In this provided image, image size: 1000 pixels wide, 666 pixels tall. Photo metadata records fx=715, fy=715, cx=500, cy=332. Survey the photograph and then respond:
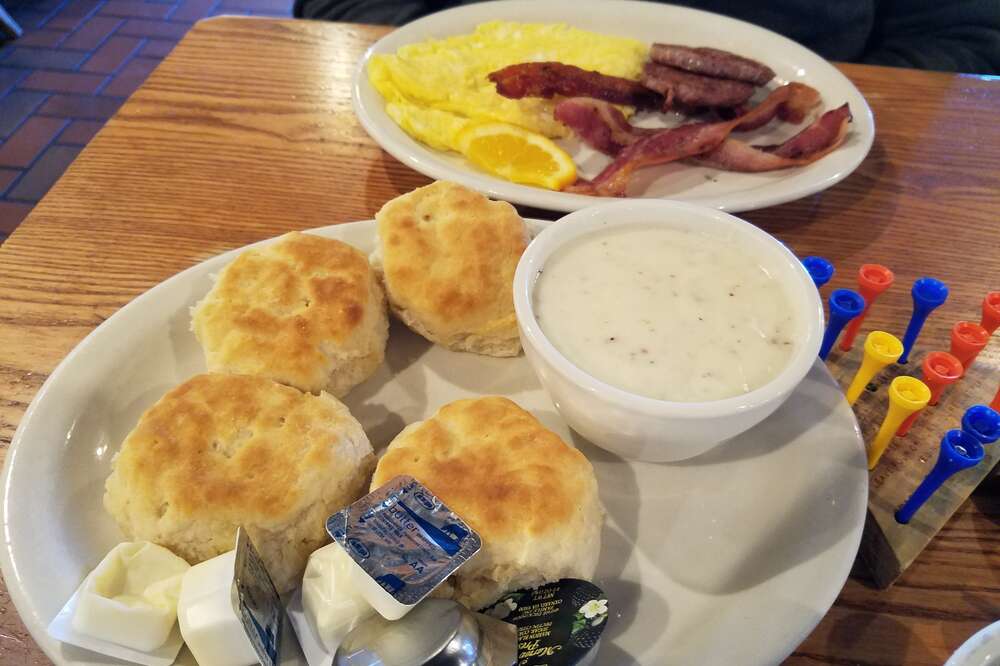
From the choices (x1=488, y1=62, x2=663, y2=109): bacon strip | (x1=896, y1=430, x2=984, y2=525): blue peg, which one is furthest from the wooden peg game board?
(x1=488, y1=62, x2=663, y2=109): bacon strip

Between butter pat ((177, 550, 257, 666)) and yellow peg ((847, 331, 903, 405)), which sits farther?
yellow peg ((847, 331, 903, 405))

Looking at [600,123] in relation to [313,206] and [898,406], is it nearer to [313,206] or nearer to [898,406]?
[313,206]

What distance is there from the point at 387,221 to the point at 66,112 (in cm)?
435

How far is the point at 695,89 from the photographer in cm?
241

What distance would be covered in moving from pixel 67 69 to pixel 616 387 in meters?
5.42

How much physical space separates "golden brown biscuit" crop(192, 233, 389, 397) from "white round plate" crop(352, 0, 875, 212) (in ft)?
1.95

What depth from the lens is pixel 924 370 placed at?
139 cm

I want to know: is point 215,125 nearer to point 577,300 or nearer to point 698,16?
point 577,300

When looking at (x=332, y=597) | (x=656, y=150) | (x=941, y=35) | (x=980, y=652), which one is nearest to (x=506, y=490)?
(x=332, y=597)

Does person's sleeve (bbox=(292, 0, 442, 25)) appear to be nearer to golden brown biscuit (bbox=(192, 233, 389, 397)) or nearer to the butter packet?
golden brown biscuit (bbox=(192, 233, 389, 397))

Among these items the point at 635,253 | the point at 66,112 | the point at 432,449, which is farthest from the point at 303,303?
the point at 66,112

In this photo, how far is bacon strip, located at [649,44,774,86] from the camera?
97.3 inches

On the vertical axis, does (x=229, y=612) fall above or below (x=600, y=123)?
above

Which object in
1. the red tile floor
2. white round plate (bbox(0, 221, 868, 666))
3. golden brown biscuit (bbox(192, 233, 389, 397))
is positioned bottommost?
the red tile floor
